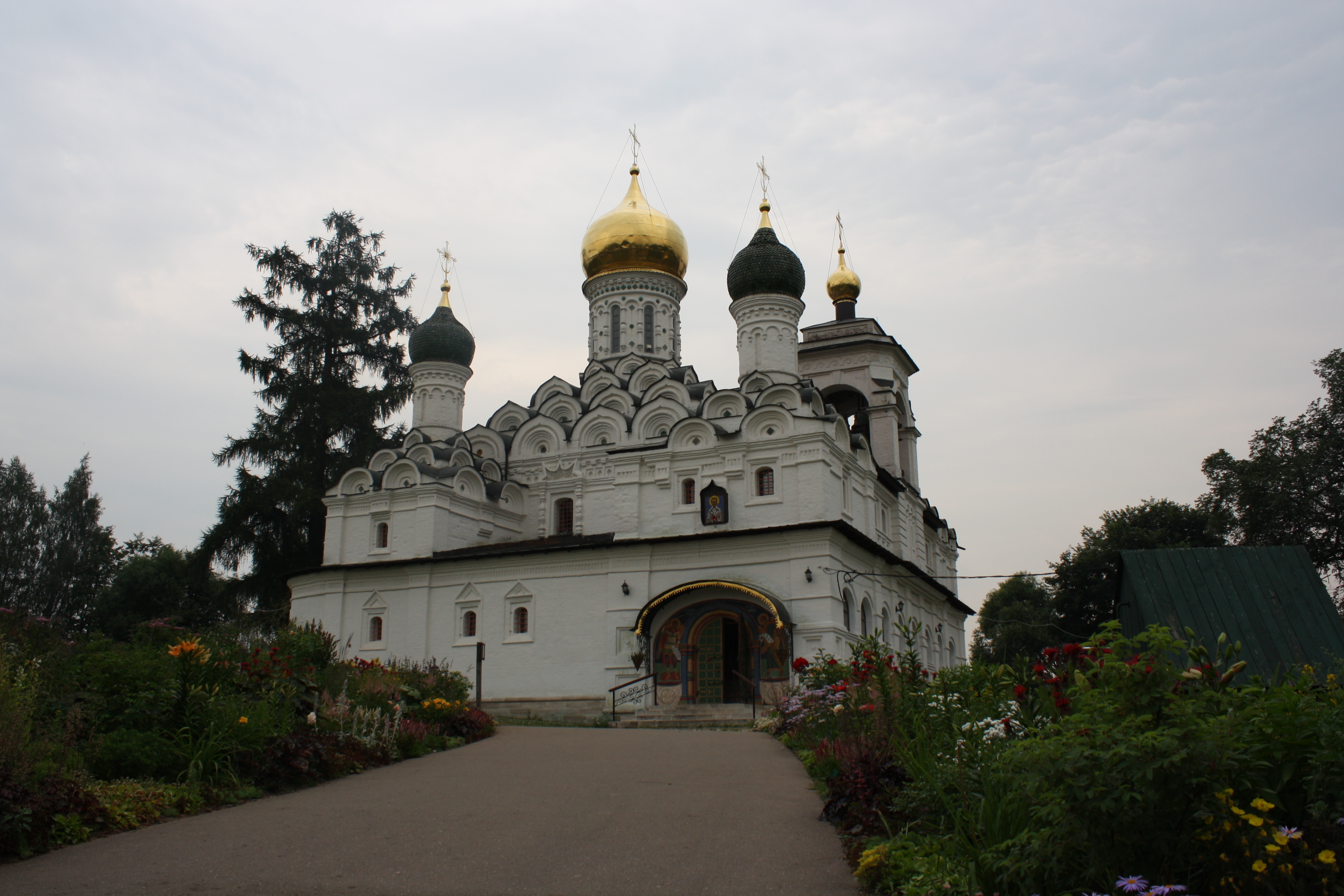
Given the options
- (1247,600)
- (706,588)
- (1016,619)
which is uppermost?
(1016,619)

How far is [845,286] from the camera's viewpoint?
29047mm

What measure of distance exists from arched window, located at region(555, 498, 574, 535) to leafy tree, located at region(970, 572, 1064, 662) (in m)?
16.6

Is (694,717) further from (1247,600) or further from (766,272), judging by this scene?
(766,272)

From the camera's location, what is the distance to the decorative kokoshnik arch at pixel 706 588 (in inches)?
675

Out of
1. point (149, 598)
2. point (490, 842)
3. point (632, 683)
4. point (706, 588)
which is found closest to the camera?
point (490, 842)

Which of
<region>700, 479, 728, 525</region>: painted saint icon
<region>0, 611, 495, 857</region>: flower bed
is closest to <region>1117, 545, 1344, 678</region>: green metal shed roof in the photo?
<region>700, 479, 728, 525</region>: painted saint icon

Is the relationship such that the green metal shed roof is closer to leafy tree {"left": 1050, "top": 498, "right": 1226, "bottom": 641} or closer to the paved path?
the paved path

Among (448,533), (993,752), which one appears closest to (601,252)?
(448,533)

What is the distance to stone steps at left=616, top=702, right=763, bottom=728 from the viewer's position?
15.2 meters

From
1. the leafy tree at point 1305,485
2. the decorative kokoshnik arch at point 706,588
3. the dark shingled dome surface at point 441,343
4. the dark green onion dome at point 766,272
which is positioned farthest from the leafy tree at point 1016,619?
the dark shingled dome surface at point 441,343

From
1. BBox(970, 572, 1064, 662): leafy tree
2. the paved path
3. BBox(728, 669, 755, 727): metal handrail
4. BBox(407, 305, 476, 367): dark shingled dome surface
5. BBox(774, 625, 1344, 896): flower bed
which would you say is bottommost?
the paved path

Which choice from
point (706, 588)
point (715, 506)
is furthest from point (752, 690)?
point (715, 506)

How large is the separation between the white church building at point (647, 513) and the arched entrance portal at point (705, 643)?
1.5 inches

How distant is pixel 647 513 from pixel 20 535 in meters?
23.1
